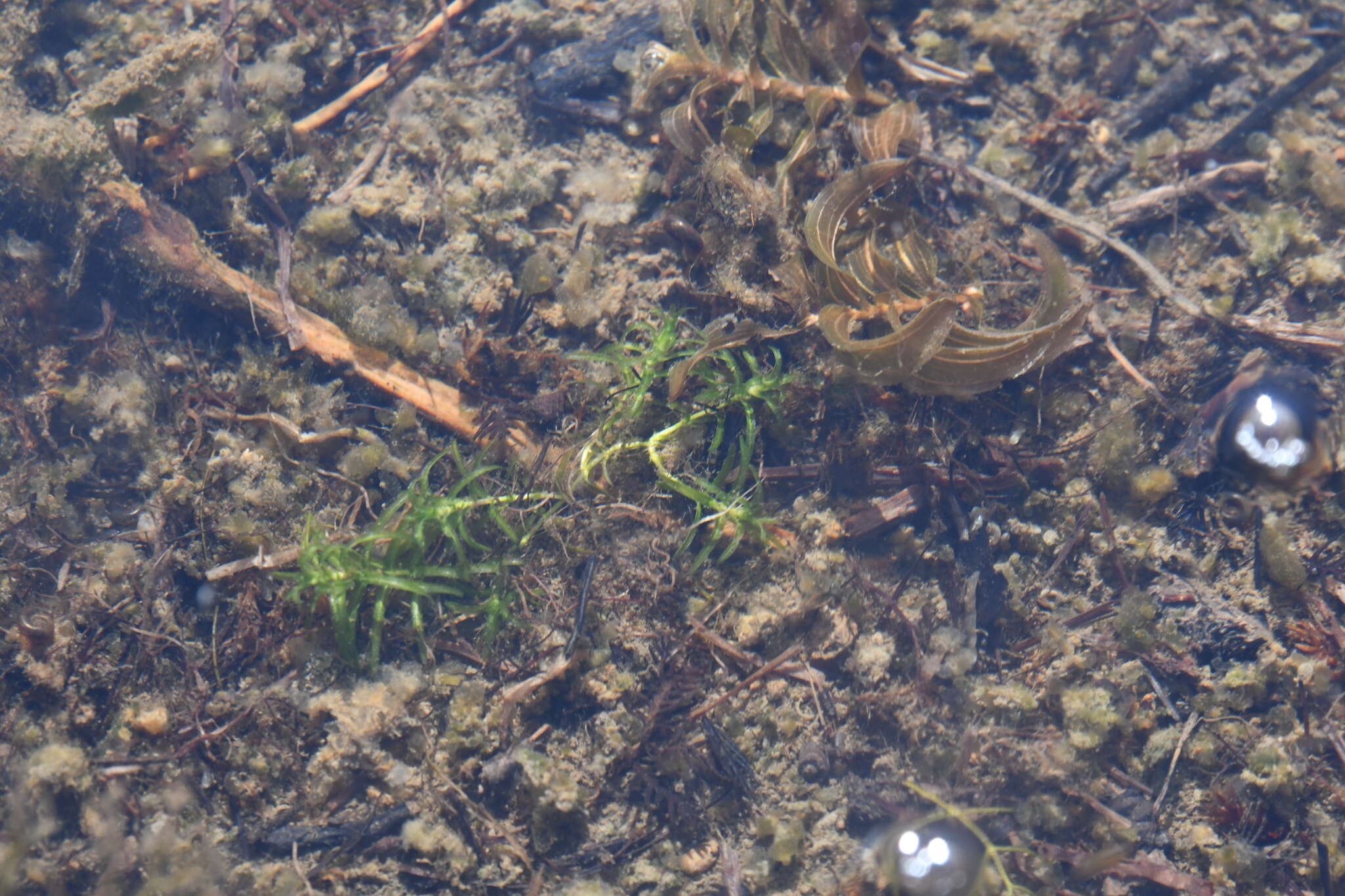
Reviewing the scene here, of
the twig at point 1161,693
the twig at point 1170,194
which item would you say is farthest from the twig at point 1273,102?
the twig at point 1161,693

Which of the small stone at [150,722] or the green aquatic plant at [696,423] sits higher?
the green aquatic plant at [696,423]

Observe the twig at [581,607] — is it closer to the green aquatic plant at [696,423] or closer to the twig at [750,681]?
the green aquatic plant at [696,423]

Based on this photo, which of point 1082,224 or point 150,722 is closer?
point 150,722

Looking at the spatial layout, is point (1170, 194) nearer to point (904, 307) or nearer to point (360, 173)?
point (904, 307)

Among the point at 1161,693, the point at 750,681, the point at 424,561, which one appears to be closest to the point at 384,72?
the point at 424,561

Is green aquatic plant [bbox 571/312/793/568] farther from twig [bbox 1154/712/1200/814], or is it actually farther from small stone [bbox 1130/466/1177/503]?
twig [bbox 1154/712/1200/814]

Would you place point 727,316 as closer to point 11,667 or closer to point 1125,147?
point 1125,147

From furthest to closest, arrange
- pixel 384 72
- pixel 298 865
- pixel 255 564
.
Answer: pixel 384 72 → pixel 255 564 → pixel 298 865
